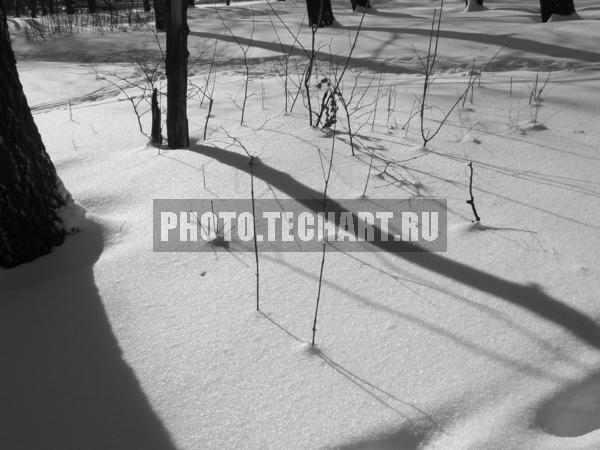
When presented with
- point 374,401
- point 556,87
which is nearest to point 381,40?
point 556,87

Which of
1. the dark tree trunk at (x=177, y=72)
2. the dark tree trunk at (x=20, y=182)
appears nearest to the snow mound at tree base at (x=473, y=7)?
the dark tree trunk at (x=177, y=72)

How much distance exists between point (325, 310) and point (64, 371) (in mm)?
813

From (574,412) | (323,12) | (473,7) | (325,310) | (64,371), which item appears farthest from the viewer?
(473,7)

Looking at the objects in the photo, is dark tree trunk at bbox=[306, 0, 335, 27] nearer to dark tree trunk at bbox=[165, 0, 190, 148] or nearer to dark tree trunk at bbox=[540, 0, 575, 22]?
dark tree trunk at bbox=[540, 0, 575, 22]

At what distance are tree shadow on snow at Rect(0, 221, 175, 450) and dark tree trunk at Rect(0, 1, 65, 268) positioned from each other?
3.0 inches

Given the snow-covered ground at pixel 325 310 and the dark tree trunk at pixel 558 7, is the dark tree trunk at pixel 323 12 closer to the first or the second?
the dark tree trunk at pixel 558 7

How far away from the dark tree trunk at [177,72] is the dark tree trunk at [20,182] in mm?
904

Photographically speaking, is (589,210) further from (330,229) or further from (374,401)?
(374,401)

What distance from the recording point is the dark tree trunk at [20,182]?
78.0 inches

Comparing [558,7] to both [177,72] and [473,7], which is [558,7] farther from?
[177,72]

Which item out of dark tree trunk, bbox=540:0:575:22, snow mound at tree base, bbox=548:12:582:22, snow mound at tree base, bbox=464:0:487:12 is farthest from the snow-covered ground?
snow mound at tree base, bbox=464:0:487:12

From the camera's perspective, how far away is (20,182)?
204 centimetres

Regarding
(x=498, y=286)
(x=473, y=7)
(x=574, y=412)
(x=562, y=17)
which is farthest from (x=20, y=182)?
(x=473, y=7)

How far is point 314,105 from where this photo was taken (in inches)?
145
